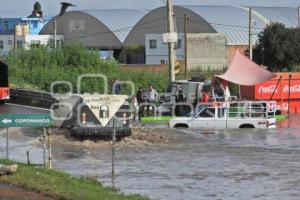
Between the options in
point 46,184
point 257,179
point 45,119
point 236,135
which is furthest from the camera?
point 236,135

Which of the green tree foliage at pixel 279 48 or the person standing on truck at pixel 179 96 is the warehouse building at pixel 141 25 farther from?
the person standing on truck at pixel 179 96

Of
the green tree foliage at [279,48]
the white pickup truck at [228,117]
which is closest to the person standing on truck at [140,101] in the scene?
the white pickup truck at [228,117]

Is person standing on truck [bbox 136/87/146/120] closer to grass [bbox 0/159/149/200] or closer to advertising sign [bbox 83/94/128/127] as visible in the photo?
advertising sign [bbox 83/94/128/127]

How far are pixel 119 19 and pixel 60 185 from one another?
112057 millimetres

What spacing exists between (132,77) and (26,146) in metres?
25.5

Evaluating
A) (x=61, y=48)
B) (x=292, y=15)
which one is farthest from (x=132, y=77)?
(x=292, y=15)

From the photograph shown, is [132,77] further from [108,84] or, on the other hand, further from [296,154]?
[296,154]

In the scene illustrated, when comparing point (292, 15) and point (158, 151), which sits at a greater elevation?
point (292, 15)

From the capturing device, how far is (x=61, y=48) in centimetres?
5497

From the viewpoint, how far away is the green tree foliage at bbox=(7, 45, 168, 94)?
1887 inches

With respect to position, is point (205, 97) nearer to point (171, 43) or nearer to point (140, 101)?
point (140, 101)

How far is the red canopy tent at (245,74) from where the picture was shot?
36094mm

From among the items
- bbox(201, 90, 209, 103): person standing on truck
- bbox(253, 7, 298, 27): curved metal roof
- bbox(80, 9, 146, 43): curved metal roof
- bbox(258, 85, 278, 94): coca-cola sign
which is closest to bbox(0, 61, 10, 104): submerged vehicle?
bbox(201, 90, 209, 103): person standing on truck

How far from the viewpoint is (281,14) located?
128 m
